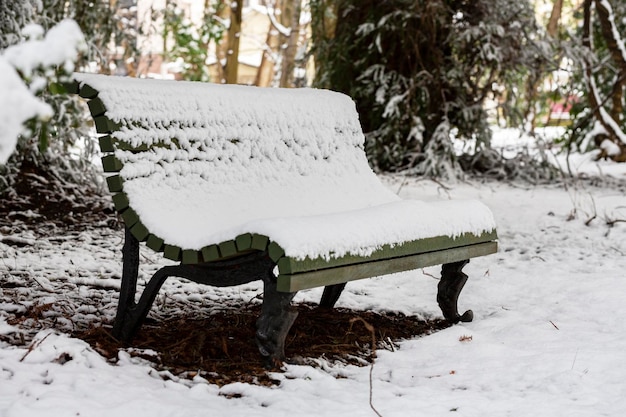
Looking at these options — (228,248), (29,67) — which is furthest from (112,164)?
(29,67)

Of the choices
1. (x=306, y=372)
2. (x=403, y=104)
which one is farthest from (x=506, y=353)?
(x=403, y=104)

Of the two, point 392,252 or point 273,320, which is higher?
point 392,252

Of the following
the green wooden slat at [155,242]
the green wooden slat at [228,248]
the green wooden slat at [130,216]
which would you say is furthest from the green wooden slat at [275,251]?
the green wooden slat at [130,216]

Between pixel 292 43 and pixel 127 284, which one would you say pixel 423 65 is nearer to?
pixel 127 284

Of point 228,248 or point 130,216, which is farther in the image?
point 130,216

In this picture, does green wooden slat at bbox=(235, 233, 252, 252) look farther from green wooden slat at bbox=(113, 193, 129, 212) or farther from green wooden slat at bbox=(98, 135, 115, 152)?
green wooden slat at bbox=(98, 135, 115, 152)

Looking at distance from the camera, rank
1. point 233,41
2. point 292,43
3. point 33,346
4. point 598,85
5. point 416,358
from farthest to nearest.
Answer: point 292,43, point 233,41, point 598,85, point 416,358, point 33,346

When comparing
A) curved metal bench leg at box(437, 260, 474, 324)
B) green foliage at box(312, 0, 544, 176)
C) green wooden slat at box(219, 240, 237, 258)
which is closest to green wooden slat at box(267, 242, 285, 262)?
green wooden slat at box(219, 240, 237, 258)

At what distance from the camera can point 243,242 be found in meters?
2.60

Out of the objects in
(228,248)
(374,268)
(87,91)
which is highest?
(87,91)

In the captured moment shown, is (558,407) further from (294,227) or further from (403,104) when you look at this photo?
(403,104)

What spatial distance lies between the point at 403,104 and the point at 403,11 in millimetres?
909

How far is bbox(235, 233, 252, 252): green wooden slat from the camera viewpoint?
2.58m

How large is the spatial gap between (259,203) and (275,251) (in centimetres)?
90
